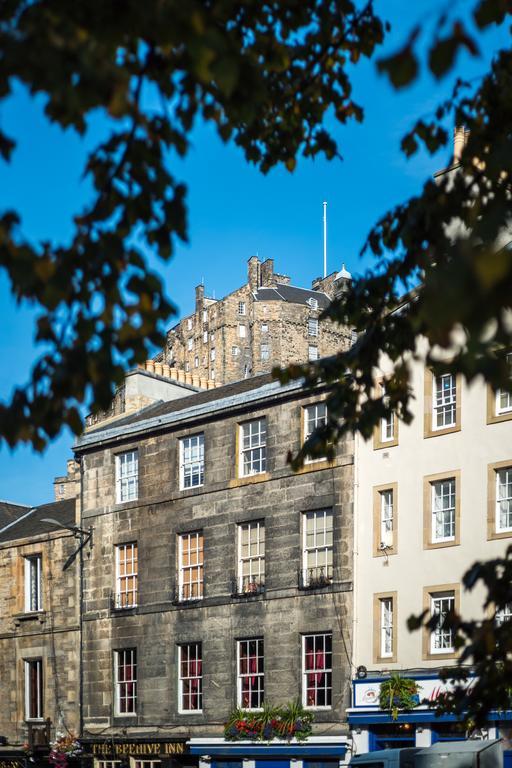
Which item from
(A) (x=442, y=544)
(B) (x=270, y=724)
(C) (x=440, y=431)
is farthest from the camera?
(B) (x=270, y=724)

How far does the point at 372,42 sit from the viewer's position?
38.0 feet

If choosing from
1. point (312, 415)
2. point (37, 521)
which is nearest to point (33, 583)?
point (37, 521)

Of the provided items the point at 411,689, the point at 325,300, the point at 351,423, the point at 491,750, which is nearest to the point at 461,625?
the point at 351,423

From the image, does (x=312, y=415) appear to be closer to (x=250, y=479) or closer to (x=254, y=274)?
(x=250, y=479)

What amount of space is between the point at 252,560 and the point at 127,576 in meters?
5.44

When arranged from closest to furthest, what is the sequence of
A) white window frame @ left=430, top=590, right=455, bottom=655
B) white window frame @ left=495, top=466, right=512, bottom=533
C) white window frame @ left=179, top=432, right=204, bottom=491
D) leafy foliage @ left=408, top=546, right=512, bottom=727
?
leafy foliage @ left=408, top=546, right=512, bottom=727
white window frame @ left=495, top=466, right=512, bottom=533
white window frame @ left=430, top=590, right=455, bottom=655
white window frame @ left=179, top=432, right=204, bottom=491

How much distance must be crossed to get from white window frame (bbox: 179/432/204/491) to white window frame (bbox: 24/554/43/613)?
7422mm

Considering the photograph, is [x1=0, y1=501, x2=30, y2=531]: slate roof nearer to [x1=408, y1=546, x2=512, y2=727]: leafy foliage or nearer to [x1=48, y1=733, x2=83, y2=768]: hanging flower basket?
[x1=48, y1=733, x2=83, y2=768]: hanging flower basket

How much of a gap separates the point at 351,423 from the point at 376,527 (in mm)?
21165

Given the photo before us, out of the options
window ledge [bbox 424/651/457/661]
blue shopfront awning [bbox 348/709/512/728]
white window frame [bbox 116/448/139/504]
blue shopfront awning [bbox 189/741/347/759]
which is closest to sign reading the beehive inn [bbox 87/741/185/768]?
blue shopfront awning [bbox 189/741/347/759]

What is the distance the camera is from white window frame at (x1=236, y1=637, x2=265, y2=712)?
34.0m

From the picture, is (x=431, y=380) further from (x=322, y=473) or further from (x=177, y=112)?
(x=177, y=112)

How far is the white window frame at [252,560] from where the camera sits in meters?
34.5

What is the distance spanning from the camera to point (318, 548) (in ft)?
109
